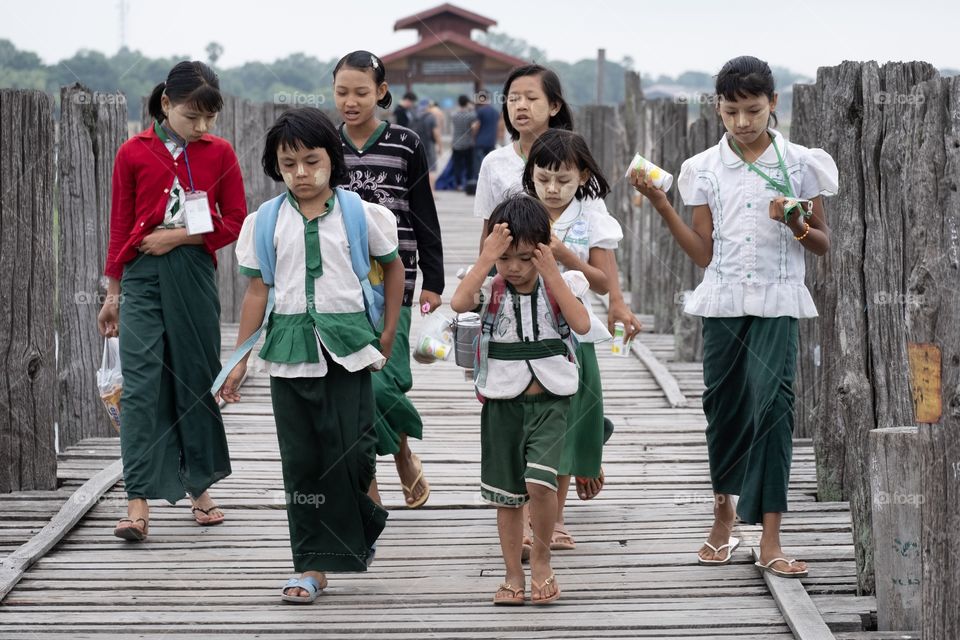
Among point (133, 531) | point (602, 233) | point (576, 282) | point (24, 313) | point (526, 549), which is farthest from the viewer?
point (24, 313)

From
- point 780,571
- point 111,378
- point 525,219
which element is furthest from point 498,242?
point 111,378

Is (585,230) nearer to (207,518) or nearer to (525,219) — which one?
(525,219)

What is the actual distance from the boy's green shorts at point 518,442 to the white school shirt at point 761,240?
758mm

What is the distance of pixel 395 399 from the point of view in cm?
627

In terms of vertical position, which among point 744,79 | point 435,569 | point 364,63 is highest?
point 364,63

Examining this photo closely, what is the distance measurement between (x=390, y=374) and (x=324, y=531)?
98cm

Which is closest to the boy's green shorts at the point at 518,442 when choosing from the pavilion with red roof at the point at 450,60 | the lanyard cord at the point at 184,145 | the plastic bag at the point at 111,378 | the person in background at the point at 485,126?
the lanyard cord at the point at 184,145

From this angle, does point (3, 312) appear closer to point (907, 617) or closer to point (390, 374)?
point (390, 374)

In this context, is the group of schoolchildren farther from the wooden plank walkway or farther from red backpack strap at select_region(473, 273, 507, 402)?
the wooden plank walkway

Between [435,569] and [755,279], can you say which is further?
[435,569]

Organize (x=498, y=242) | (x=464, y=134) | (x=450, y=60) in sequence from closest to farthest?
1. (x=498, y=242)
2. (x=464, y=134)
3. (x=450, y=60)

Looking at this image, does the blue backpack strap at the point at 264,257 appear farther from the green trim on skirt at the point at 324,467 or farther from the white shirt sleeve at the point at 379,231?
the white shirt sleeve at the point at 379,231

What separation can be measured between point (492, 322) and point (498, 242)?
34cm

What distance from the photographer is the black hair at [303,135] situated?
17.3 ft
